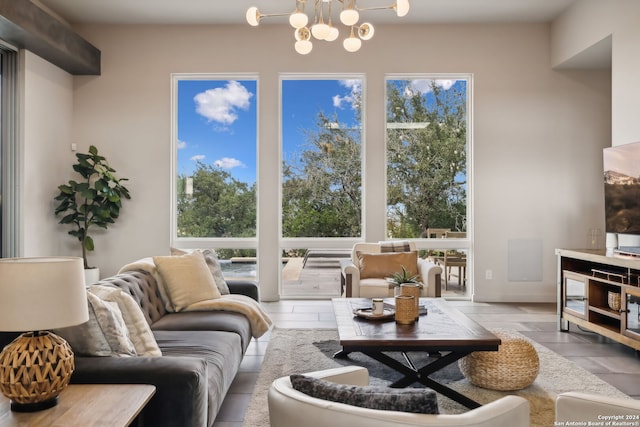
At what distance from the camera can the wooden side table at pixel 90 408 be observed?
1.57 m

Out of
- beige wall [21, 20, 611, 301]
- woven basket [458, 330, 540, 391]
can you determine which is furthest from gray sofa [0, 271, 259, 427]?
beige wall [21, 20, 611, 301]

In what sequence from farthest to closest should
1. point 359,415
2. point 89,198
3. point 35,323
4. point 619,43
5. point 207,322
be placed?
point 89,198 → point 619,43 → point 207,322 → point 35,323 → point 359,415

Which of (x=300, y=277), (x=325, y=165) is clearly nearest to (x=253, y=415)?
(x=300, y=277)

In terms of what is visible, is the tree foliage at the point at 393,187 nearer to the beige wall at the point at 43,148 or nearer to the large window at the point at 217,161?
the large window at the point at 217,161

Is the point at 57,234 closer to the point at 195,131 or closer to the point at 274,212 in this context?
the point at 195,131

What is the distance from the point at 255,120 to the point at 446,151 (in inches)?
98.3

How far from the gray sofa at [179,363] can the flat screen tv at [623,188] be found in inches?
132

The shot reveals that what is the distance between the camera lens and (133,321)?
2393 mm

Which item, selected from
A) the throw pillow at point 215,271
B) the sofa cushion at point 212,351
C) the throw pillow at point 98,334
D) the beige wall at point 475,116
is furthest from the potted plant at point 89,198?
the throw pillow at point 98,334

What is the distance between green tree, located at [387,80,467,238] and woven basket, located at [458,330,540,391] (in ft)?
10.9

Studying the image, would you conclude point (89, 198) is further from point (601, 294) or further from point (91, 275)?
point (601, 294)

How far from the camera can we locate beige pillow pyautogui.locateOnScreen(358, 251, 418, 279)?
510 cm

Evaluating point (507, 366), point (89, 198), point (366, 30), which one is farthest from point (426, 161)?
point (89, 198)

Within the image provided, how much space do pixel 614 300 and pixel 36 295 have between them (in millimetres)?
4147
